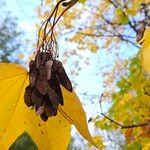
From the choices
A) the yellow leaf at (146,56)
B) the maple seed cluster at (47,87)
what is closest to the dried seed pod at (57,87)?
the maple seed cluster at (47,87)

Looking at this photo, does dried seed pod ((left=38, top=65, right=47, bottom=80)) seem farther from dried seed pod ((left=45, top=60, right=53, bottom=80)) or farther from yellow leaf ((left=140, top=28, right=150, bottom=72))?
yellow leaf ((left=140, top=28, right=150, bottom=72))

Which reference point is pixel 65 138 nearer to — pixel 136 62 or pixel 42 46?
pixel 42 46

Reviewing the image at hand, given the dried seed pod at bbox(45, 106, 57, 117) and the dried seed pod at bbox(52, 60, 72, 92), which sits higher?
the dried seed pod at bbox(52, 60, 72, 92)

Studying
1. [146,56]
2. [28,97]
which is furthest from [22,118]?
[146,56]

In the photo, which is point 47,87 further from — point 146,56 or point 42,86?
point 146,56

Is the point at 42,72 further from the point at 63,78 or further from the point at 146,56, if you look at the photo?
the point at 146,56

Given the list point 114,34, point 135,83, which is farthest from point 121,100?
point 114,34

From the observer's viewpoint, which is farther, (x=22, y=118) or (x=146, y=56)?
(x=22, y=118)

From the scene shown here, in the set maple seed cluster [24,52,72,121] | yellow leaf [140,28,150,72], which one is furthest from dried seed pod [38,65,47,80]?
yellow leaf [140,28,150,72]
